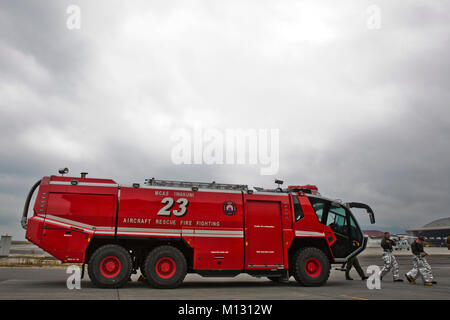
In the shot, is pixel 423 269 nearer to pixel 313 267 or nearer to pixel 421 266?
pixel 421 266

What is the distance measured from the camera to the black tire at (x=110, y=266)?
9852mm

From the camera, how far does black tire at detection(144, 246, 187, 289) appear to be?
33.4 feet

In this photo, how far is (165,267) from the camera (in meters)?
10.4

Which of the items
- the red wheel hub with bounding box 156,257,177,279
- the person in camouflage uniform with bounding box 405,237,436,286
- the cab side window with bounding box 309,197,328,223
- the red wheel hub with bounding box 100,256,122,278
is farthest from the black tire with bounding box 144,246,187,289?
the person in camouflage uniform with bounding box 405,237,436,286

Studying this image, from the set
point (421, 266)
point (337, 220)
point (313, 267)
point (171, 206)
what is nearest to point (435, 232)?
point (421, 266)

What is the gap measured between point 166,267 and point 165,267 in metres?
0.03

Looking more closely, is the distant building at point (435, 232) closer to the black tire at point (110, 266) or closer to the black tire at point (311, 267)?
the black tire at point (311, 267)

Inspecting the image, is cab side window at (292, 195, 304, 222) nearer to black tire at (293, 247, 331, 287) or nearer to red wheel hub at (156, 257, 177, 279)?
black tire at (293, 247, 331, 287)

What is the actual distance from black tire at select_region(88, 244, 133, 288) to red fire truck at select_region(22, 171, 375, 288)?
Result: 0.03m
